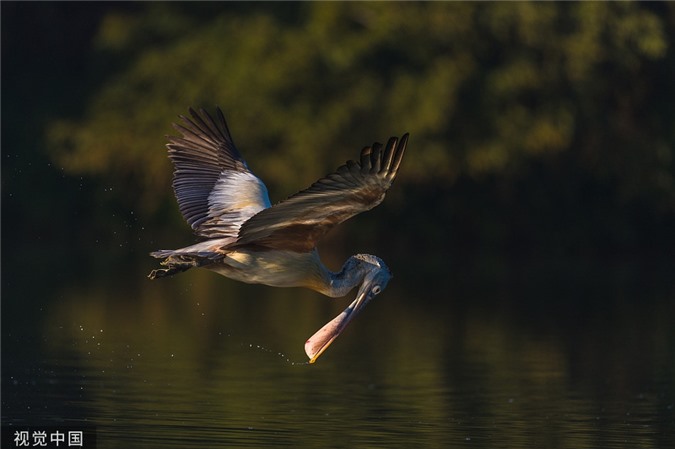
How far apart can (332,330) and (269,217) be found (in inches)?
39.2

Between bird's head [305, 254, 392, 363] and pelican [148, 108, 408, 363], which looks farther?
bird's head [305, 254, 392, 363]

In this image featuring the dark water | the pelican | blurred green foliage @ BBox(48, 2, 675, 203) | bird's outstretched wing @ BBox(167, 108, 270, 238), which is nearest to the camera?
the pelican

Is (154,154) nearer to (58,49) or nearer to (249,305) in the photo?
(58,49)

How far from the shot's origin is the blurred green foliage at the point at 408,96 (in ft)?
104

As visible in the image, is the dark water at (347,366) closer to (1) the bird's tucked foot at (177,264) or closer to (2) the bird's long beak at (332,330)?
(2) the bird's long beak at (332,330)

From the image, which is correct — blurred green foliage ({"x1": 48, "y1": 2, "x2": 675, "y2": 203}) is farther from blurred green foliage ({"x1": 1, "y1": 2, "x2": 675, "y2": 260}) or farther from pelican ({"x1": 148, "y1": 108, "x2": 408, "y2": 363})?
pelican ({"x1": 148, "y1": 108, "x2": 408, "y2": 363})

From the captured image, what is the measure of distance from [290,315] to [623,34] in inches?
561

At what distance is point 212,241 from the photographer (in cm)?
1167

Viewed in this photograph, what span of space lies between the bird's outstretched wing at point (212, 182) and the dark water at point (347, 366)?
4.66ft

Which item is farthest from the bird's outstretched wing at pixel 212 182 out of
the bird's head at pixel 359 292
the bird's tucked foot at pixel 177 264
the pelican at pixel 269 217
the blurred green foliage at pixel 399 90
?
the blurred green foliage at pixel 399 90

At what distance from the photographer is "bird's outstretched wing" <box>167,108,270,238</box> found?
12375mm

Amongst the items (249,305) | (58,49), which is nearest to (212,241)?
(249,305)

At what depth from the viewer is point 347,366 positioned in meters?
15.9

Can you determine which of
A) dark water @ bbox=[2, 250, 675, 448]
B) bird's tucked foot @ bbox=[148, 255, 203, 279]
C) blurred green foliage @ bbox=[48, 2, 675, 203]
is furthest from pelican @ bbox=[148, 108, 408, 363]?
blurred green foliage @ bbox=[48, 2, 675, 203]
